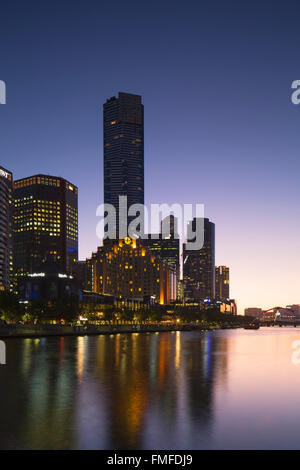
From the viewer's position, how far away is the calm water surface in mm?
23266

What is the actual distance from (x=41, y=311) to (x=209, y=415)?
13421 cm

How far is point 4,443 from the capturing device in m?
22.0

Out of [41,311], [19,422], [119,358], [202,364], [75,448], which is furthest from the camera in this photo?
[41,311]

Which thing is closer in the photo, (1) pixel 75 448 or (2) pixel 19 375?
(1) pixel 75 448

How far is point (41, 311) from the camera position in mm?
157750

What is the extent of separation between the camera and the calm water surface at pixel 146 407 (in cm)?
2327

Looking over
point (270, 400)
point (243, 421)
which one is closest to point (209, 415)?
point (243, 421)

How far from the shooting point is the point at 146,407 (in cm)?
3188

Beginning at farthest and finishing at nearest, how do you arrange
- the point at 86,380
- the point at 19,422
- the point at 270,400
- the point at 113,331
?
the point at 113,331
the point at 86,380
the point at 270,400
the point at 19,422

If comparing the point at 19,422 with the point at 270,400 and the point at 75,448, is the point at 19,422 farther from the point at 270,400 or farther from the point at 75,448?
the point at 270,400
